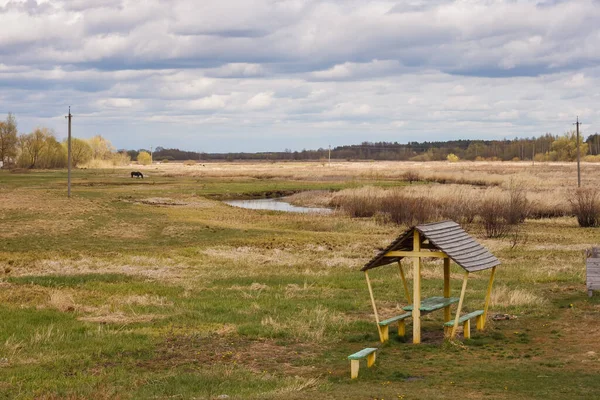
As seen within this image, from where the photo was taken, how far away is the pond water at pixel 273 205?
184 ft

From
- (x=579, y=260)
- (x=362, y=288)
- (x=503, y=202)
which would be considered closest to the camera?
(x=362, y=288)

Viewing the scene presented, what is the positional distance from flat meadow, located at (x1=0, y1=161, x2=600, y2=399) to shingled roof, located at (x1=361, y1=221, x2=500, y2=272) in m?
1.44

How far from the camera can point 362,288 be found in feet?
69.5

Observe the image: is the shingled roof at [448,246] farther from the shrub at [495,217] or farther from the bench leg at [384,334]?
the shrub at [495,217]

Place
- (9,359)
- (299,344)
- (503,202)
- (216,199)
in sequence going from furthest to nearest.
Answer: (216,199)
(503,202)
(299,344)
(9,359)

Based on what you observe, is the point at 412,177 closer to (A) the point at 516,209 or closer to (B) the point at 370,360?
(A) the point at 516,209

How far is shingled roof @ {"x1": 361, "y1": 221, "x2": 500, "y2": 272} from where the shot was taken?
46.5 ft

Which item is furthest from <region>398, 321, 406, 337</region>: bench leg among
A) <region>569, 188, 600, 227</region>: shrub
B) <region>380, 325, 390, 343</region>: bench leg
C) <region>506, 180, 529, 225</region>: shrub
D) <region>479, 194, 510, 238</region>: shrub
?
<region>569, 188, 600, 227</region>: shrub

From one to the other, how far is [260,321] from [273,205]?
4535 centimetres

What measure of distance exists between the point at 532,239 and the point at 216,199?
34612 millimetres

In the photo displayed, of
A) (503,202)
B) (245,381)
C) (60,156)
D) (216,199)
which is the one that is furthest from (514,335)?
(60,156)

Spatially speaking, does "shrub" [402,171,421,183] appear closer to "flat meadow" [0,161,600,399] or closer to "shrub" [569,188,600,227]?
"shrub" [569,188,600,227]

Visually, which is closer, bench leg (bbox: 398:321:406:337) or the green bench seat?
the green bench seat

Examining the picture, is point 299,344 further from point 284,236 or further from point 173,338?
point 284,236
